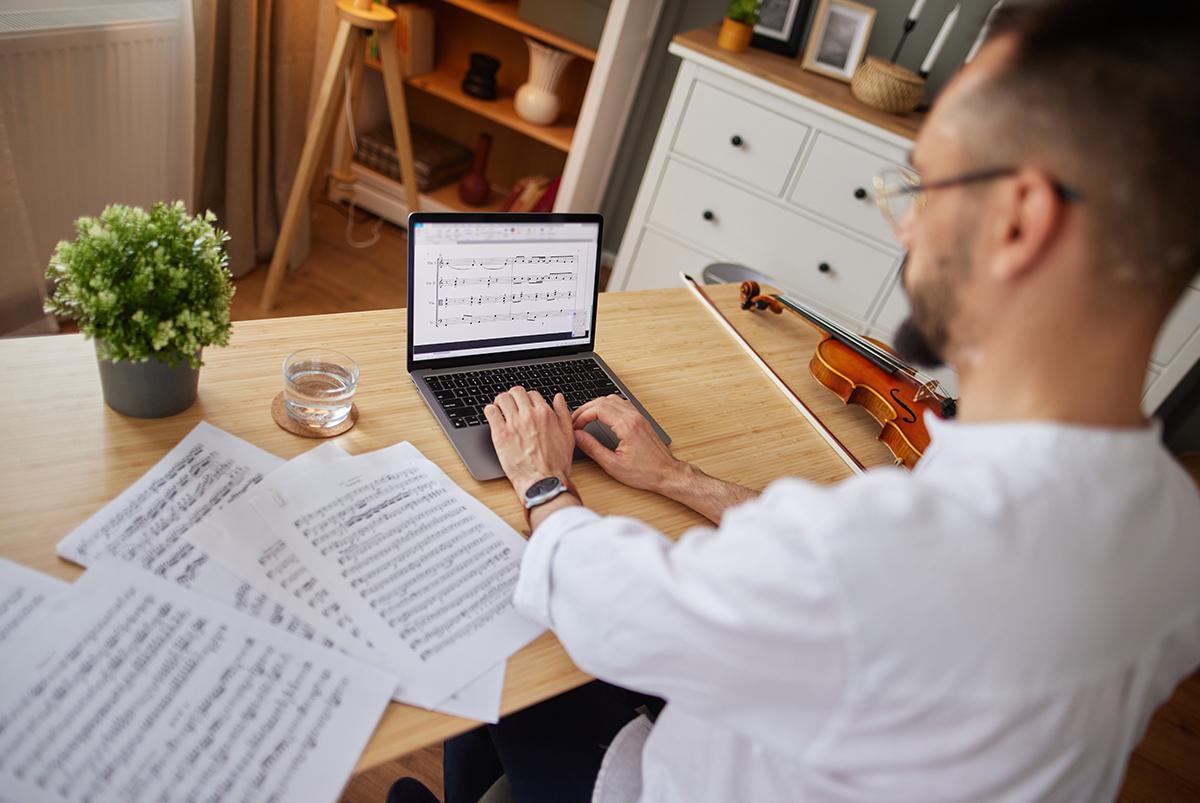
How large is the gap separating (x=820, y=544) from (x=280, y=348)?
2.87ft

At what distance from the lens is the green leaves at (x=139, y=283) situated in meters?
0.90

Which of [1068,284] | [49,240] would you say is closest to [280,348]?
[1068,284]

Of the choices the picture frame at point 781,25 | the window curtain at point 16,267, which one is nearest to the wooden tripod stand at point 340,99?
the window curtain at point 16,267

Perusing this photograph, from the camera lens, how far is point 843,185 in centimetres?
254

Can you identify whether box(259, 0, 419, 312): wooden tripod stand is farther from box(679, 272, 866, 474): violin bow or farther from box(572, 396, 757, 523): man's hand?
box(572, 396, 757, 523): man's hand

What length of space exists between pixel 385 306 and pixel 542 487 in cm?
217

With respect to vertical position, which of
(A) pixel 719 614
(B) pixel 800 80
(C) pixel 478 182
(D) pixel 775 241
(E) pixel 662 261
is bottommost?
(C) pixel 478 182

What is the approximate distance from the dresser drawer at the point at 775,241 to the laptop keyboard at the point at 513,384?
5.05 ft

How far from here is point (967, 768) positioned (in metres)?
0.65

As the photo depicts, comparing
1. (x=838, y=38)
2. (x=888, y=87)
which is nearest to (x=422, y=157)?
(x=838, y=38)

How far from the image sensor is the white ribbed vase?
3.01 metres

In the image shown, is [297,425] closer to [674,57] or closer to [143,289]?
[143,289]

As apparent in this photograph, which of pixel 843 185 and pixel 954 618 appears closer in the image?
pixel 954 618

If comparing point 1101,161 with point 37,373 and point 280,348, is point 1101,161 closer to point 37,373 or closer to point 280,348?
point 280,348
